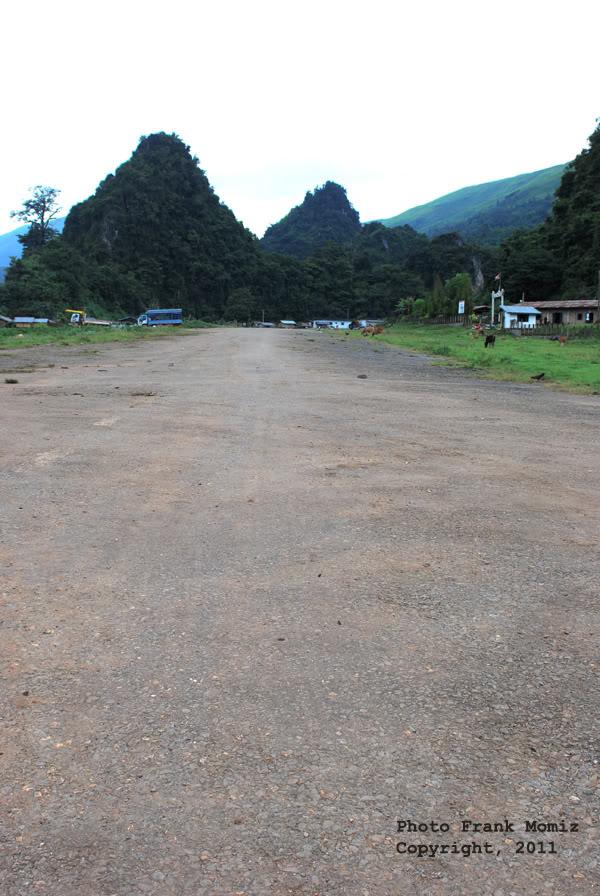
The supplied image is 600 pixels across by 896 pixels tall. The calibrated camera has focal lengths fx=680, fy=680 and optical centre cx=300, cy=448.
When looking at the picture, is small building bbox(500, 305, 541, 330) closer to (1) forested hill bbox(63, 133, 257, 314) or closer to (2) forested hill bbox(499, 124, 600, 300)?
(2) forested hill bbox(499, 124, 600, 300)

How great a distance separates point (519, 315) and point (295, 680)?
66.8 meters

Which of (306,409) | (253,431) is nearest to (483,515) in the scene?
(253,431)

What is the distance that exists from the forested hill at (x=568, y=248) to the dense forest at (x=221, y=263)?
0.16 metres

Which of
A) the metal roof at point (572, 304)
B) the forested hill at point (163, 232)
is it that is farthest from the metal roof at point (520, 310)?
the forested hill at point (163, 232)

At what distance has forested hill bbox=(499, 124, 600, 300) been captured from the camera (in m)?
74.8

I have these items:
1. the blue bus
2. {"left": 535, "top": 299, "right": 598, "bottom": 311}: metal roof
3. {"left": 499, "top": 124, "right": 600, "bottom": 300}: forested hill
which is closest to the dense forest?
{"left": 499, "top": 124, "right": 600, "bottom": 300}: forested hill

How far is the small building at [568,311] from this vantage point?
6044 cm

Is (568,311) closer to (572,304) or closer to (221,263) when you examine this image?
(572,304)

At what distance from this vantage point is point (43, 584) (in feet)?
12.4

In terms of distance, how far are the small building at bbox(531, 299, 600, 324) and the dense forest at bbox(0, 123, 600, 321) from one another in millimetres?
10330

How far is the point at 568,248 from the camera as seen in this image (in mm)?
79812

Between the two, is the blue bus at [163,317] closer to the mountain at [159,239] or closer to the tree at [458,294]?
the mountain at [159,239]

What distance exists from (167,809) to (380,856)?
67cm

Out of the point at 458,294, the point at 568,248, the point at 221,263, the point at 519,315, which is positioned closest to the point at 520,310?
the point at 519,315
